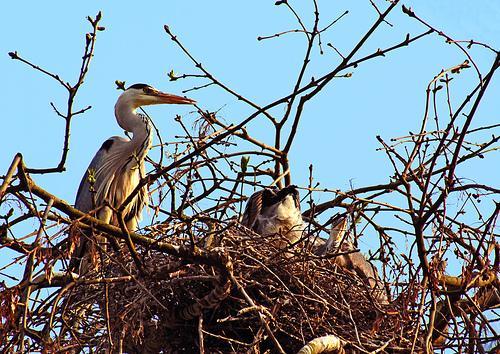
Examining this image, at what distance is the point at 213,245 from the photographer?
4.70 m

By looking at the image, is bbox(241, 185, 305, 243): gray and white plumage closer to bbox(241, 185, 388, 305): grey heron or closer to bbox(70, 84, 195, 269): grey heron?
bbox(241, 185, 388, 305): grey heron

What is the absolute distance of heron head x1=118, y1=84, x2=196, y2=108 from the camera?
826cm

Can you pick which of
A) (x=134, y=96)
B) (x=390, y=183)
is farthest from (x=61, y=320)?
(x=134, y=96)

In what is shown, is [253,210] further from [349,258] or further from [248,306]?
[248,306]

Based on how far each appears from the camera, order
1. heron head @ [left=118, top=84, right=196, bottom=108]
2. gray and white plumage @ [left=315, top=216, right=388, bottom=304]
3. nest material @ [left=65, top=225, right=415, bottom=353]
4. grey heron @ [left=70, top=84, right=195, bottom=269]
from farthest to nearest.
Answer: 1. heron head @ [left=118, top=84, right=196, bottom=108]
2. grey heron @ [left=70, top=84, right=195, bottom=269]
3. gray and white plumage @ [left=315, top=216, right=388, bottom=304]
4. nest material @ [left=65, top=225, right=415, bottom=353]

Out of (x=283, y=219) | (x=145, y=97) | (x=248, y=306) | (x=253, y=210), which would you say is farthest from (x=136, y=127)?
(x=248, y=306)

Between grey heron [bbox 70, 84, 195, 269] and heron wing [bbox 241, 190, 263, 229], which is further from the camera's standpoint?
grey heron [bbox 70, 84, 195, 269]

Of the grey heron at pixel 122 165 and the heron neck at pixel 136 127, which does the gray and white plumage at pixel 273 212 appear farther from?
the grey heron at pixel 122 165

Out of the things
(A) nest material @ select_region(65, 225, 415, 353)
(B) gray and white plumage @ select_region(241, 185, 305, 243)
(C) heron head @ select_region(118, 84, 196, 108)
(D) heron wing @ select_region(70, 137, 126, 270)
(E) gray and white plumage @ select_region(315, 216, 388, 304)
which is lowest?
(A) nest material @ select_region(65, 225, 415, 353)

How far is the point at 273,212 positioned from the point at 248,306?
114 cm

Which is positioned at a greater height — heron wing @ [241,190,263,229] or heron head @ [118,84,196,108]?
heron head @ [118,84,196,108]

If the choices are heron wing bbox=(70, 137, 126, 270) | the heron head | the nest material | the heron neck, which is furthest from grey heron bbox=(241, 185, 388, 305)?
the heron head

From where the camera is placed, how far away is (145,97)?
330 inches

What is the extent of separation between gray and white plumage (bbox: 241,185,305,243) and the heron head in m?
2.69
